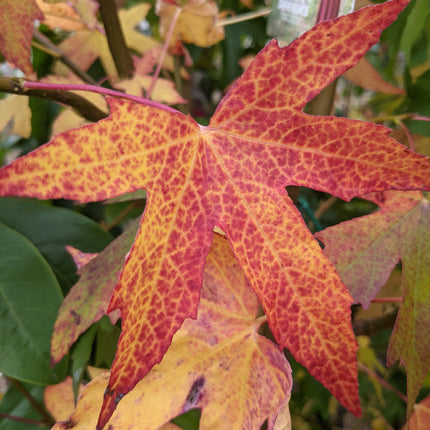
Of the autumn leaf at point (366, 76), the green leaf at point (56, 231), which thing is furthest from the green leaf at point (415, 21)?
the green leaf at point (56, 231)

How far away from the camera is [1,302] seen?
1.79 feet

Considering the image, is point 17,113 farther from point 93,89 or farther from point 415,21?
point 415,21

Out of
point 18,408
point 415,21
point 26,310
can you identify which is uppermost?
point 415,21

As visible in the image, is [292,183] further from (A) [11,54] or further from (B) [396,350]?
(A) [11,54]

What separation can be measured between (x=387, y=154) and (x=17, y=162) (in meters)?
0.30

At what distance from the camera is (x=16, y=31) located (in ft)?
1.57

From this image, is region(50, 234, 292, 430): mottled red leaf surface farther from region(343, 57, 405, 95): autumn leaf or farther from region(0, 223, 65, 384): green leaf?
region(343, 57, 405, 95): autumn leaf

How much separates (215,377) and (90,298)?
170 mm

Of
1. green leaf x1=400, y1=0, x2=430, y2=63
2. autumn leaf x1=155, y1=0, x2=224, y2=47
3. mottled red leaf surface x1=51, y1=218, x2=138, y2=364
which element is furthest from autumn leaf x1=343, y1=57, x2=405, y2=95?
mottled red leaf surface x1=51, y1=218, x2=138, y2=364

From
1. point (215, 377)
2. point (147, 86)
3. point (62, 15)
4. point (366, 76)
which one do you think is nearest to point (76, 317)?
point (215, 377)

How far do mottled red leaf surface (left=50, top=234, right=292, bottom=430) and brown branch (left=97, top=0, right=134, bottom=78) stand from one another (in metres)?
0.44

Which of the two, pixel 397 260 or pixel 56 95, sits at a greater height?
pixel 56 95

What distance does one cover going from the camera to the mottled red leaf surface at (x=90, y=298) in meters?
0.46

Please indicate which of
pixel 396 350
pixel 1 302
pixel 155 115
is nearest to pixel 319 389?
pixel 396 350
